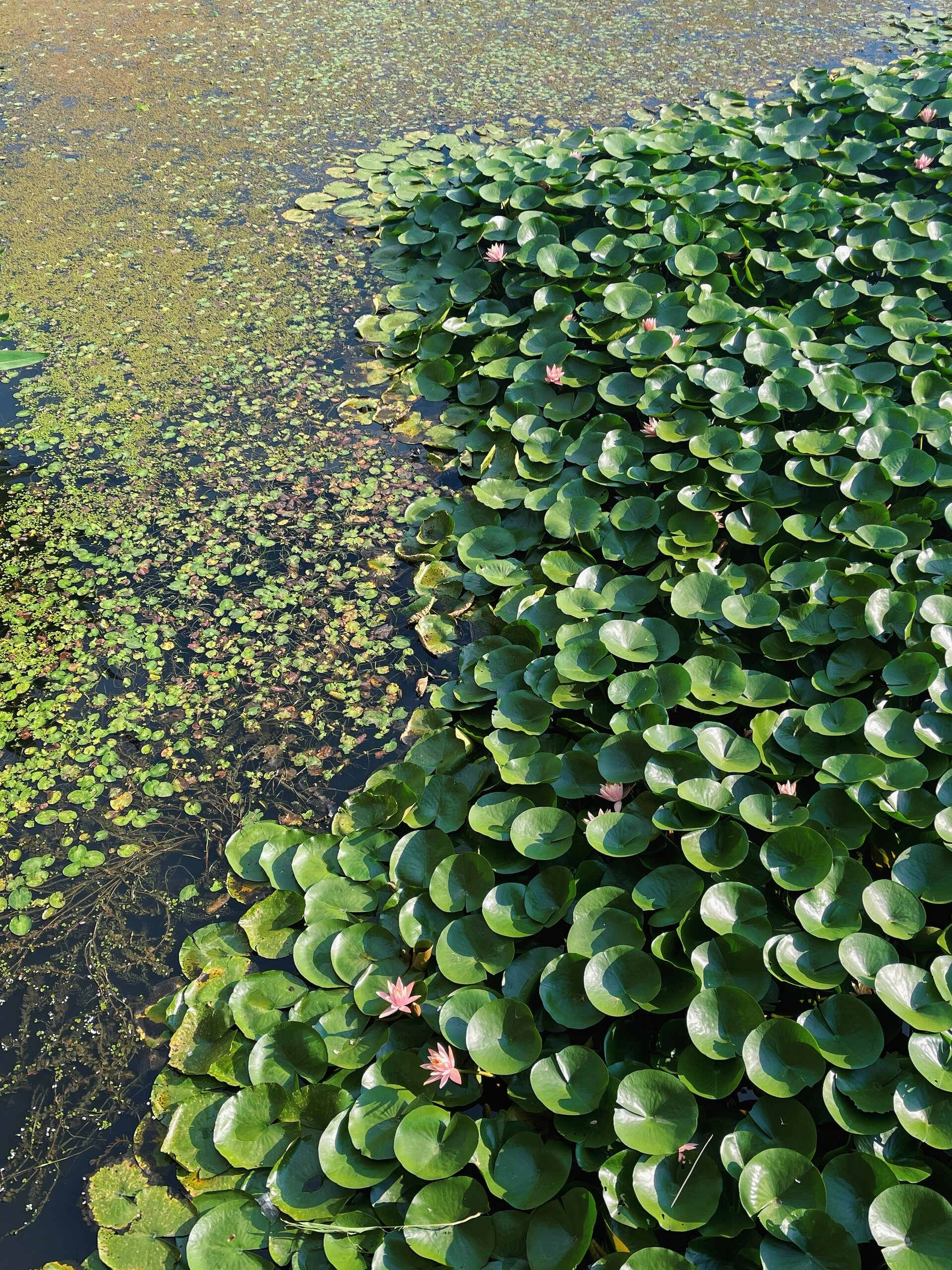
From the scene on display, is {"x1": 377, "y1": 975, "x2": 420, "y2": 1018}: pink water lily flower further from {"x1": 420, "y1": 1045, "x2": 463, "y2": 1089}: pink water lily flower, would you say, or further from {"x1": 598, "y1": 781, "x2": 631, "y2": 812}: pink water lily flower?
{"x1": 598, "y1": 781, "x2": 631, "y2": 812}: pink water lily flower

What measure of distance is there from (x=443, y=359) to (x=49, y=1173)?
314 cm

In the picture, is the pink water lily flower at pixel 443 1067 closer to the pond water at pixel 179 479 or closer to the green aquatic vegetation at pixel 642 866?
the green aquatic vegetation at pixel 642 866

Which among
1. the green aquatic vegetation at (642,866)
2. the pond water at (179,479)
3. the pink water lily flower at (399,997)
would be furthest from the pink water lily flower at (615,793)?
the pond water at (179,479)

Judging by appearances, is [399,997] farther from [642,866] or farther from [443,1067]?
[642,866]

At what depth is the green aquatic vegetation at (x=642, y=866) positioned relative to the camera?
1.50m

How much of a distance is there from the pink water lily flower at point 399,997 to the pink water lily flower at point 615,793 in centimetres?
61

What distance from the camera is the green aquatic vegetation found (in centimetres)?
150

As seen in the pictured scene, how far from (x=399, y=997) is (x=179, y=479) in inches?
92.1

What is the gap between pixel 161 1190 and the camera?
1676 millimetres

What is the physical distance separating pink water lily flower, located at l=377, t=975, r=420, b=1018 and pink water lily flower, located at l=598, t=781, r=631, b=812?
608 mm

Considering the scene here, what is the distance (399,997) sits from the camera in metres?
1.70

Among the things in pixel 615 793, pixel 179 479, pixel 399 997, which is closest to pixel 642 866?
pixel 615 793

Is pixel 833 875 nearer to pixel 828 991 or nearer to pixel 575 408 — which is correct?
pixel 828 991

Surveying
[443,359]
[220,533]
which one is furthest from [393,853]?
[443,359]
